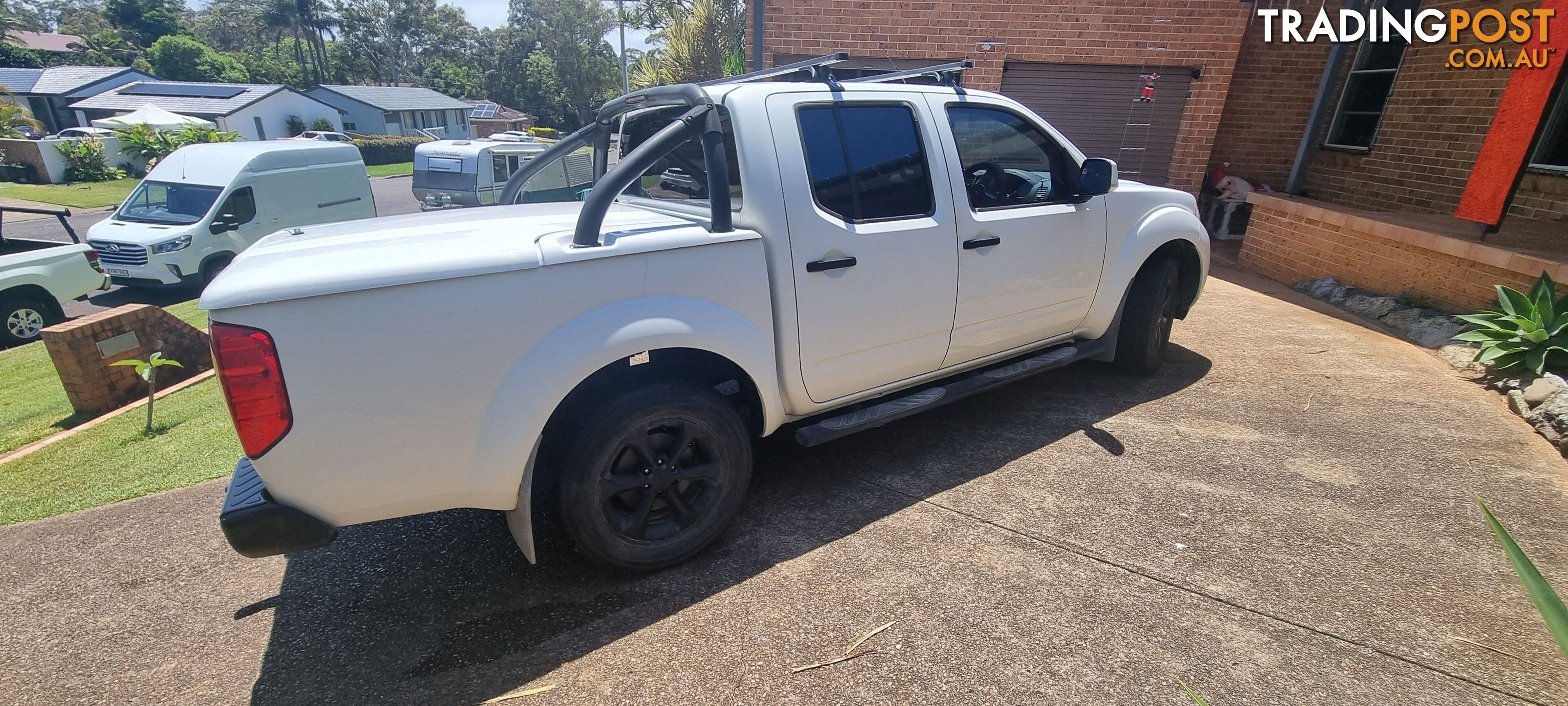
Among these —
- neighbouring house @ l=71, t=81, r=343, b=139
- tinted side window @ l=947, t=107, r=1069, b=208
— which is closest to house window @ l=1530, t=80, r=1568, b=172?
tinted side window @ l=947, t=107, r=1069, b=208

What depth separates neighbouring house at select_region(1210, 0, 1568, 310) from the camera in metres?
5.20

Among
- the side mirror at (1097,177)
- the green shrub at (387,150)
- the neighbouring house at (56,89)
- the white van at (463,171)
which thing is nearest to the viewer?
the side mirror at (1097,177)

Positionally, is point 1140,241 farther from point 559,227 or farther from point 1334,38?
point 1334,38

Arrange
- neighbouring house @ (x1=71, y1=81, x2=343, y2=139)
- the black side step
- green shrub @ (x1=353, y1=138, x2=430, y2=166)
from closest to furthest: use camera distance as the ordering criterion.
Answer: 1. the black side step
2. neighbouring house @ (x1=71, y1=81, x2=343, y2=139)
3. green shrub @ (x1=353, y1=138, x2=430, y2=166)

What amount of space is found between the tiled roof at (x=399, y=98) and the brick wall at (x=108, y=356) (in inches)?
2156

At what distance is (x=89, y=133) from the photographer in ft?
92.5

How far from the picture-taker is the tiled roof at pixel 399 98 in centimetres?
5159

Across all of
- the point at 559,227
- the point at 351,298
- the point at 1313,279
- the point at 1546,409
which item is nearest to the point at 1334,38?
the point at 1313,279

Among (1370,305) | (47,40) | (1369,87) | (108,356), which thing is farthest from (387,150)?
(47,40)

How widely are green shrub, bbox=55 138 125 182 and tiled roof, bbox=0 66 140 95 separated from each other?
25.4 metres

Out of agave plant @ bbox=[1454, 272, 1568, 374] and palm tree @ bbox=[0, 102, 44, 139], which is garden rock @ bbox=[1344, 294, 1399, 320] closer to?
agave plant @ bbox=[1454, 272, 1568, 374]

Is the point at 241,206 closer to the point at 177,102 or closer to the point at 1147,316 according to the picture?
the point at 1147,316

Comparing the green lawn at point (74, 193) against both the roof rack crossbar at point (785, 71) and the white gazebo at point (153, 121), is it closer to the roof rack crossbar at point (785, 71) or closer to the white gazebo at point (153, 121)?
the white gazebo at point (153, 121)

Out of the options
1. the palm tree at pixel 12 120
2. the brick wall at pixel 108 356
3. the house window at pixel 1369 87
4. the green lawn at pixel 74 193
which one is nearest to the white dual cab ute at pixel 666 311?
the brick wall at pixel 108 356
